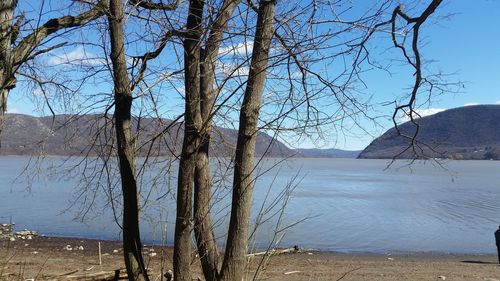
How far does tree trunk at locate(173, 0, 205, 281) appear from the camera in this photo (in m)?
5.21

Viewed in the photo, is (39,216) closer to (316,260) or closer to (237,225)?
(316,260)

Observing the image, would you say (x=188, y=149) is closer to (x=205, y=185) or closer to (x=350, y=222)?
(x=205, y=185)

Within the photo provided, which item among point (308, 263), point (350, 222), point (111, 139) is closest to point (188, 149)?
point (111, 139)

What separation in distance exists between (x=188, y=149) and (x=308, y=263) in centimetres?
1417

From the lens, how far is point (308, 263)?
61.4ft

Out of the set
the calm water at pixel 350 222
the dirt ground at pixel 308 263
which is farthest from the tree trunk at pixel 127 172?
the calm water at pixel 350 222

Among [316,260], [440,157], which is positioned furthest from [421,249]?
[440,157]

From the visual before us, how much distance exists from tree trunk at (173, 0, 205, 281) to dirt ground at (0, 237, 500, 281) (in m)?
9.14

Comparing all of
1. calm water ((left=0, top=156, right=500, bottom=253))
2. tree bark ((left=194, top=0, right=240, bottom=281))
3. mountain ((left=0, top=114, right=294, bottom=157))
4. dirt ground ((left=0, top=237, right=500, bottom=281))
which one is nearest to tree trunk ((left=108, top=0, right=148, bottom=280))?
mountain ((left=0, top=114, right=294, bottom=157))

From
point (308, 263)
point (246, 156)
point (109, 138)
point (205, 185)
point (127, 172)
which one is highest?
point (109, 138)

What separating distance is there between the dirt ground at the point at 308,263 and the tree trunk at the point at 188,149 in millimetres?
9135

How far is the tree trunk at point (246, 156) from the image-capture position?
5.12m

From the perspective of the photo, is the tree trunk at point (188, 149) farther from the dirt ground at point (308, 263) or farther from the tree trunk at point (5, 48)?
the dirt ground at point (308, 263)

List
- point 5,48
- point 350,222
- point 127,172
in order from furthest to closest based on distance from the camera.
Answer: point 350,222
point 5,48
point 127,172
